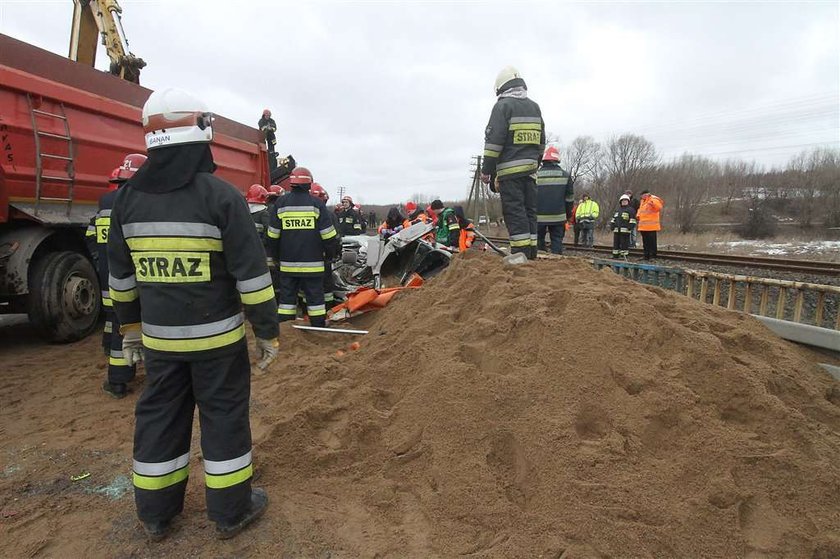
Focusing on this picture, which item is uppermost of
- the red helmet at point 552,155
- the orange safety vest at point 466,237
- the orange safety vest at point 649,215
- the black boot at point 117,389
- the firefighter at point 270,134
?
the firefighter at point 270,134

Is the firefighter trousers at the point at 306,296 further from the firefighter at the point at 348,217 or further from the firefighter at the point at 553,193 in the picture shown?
the firefighter at the point at 348,217

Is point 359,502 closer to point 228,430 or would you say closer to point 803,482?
point 228,430

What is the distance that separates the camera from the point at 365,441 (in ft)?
9.87

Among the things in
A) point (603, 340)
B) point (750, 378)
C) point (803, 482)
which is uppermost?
point (603, 340)

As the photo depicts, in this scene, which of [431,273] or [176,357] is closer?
[176,357]

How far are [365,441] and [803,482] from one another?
89.2 inches

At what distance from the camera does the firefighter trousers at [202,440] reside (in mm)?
2332

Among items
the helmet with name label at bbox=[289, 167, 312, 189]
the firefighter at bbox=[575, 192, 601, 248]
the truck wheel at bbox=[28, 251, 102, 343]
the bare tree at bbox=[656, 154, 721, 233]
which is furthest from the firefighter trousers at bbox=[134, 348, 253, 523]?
the bare tree at bbox=[656, 154, 721, 233]

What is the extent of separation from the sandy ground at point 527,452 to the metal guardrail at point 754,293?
109 cm

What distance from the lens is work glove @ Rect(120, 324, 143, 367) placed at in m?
2.65

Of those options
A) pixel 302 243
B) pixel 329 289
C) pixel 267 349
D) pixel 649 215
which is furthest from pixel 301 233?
pixel 649 215

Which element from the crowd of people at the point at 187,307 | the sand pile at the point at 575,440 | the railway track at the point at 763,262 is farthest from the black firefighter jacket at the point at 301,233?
the railway track at the point at 763,262

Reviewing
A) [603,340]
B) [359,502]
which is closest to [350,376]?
[359,502]

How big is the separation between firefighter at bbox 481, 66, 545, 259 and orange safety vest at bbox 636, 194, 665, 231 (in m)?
6.97
